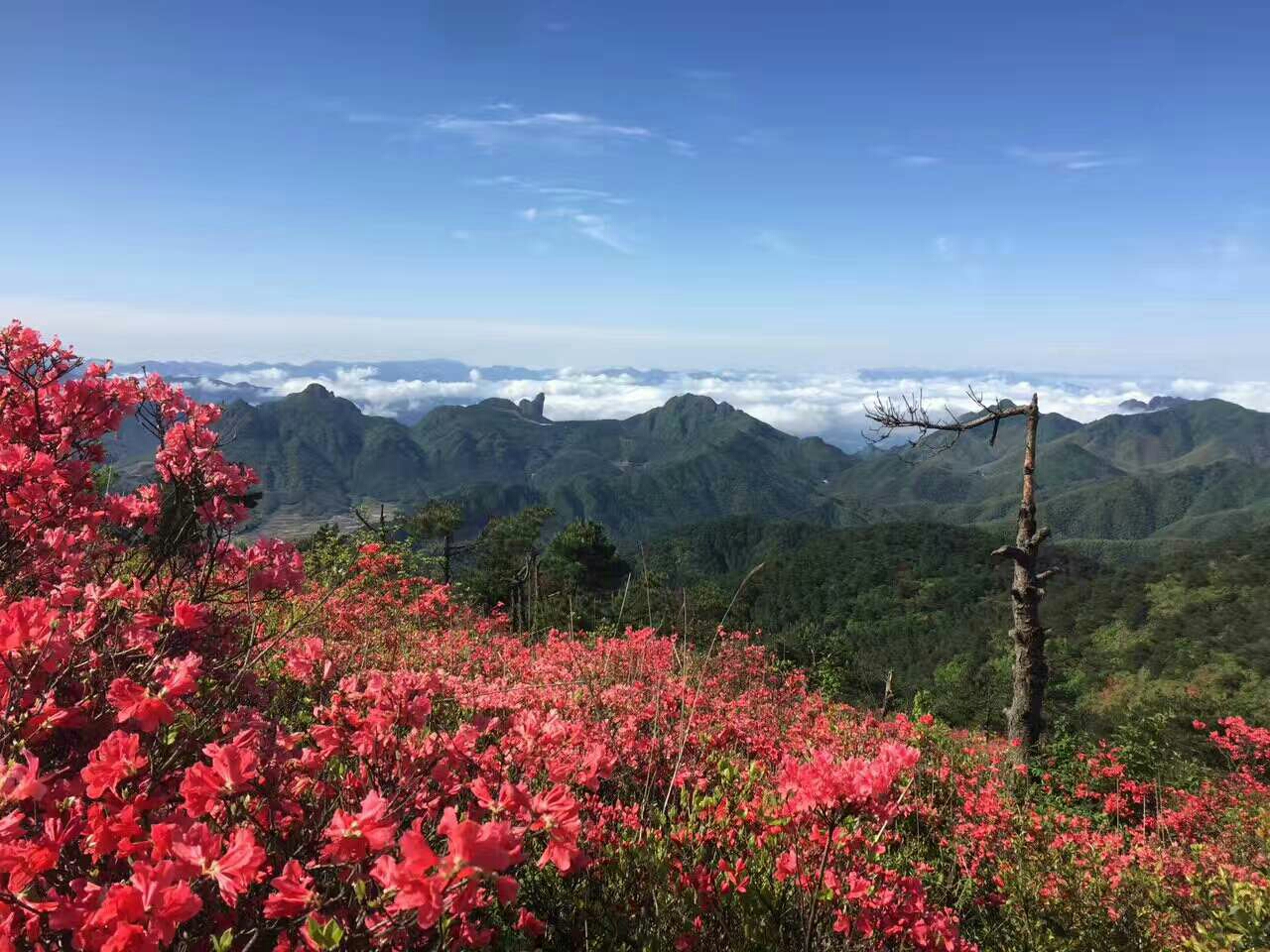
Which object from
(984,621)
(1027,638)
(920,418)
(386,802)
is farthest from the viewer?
(984,621)

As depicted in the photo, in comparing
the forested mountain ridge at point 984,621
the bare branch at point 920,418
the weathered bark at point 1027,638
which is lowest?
the forested mountain ridge at point 984,621

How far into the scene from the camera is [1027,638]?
8.18 metres

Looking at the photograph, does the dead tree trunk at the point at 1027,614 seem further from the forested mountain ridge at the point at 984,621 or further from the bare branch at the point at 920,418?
the forested mountain ridge at the point at 984,621

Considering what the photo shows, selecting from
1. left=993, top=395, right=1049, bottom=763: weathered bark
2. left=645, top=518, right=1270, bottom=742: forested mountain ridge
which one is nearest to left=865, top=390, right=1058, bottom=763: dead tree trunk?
left=993, top=395, right=1049, bottom=763: weathered bark

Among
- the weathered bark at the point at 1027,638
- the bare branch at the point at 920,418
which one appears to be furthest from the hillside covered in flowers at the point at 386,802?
the bare branch at the point at 920,418

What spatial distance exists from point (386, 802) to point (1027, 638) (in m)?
8.52

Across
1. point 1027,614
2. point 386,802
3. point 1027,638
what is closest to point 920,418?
point 1027,614

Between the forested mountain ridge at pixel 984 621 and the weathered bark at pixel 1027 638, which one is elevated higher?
the weathered bark at pixel 1027 638

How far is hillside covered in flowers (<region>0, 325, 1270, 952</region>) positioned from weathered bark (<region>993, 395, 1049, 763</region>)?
2.18 m

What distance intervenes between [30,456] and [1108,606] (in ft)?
259

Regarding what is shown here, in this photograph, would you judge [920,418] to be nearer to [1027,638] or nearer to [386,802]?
[1027,638]

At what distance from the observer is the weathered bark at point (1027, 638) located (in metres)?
8.16

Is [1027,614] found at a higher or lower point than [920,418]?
lower

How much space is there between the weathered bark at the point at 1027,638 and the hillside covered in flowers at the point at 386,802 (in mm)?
2181
